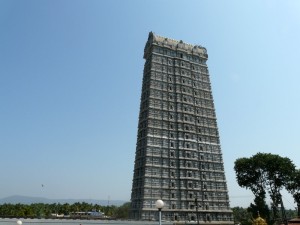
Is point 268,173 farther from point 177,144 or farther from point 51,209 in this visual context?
point 51,209

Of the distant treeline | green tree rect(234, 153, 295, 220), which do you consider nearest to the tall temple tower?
green tree rect(234, 153, 295, 220)

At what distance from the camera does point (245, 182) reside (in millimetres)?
76375

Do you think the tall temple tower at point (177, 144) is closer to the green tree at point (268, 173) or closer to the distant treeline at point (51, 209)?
the green tree at point (268, 173)

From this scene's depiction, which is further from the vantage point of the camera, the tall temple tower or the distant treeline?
the distant treeline

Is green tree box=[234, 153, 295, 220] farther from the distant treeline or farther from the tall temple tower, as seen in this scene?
the distant treeline

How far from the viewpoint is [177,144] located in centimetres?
7369

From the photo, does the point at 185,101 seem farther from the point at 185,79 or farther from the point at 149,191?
the point at 149,191

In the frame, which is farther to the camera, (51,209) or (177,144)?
(51,209)

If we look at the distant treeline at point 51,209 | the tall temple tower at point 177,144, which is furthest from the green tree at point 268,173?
the distant treeline at point 51,209

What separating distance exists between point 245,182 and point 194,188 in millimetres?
14428

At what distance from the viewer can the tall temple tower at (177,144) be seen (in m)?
68.8

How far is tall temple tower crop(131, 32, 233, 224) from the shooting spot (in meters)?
68.8

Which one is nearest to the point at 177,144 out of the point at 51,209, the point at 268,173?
the point at 268,173

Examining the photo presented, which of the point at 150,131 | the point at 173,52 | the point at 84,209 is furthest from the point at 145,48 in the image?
the point at 84,209
